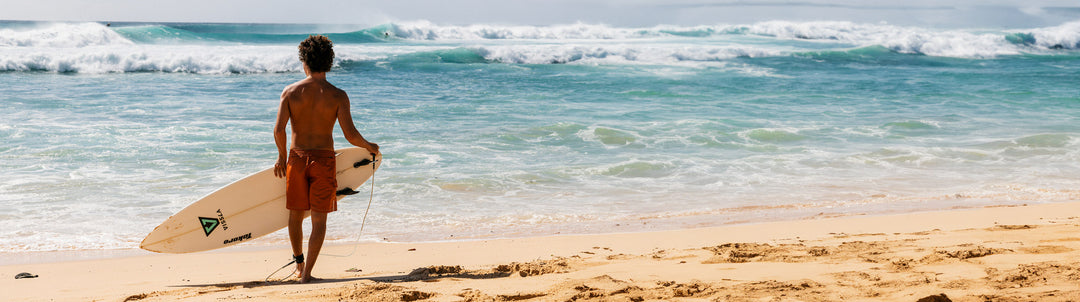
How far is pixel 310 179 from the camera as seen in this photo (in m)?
3.70

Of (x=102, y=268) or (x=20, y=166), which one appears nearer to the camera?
(x=102, y=268)

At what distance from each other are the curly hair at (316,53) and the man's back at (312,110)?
0.07 metres

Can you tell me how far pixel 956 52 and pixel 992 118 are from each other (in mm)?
22097

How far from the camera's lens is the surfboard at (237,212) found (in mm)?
4074

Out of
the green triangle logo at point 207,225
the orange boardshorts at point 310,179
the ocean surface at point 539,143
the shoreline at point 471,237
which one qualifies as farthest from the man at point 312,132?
the ocean surface at point 539,143

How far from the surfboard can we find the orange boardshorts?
429 mm

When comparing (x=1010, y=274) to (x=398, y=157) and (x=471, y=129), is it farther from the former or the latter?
(x=471, y=129)

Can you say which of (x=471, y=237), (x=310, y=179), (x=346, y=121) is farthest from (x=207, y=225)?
(x=471, y=237)

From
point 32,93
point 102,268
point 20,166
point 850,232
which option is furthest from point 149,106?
point 850,232

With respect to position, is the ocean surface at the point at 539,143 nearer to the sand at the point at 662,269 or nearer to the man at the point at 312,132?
the sand at the point at 662,269

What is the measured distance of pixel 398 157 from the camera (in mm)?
8273

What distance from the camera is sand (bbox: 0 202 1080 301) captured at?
3.27 metres

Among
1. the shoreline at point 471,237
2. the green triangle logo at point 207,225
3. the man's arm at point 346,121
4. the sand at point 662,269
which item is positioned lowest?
the shoreline at point 471,237

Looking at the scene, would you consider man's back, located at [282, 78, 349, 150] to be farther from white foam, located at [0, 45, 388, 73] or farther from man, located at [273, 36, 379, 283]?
white foam, located at [0, 45, 388, 73]
